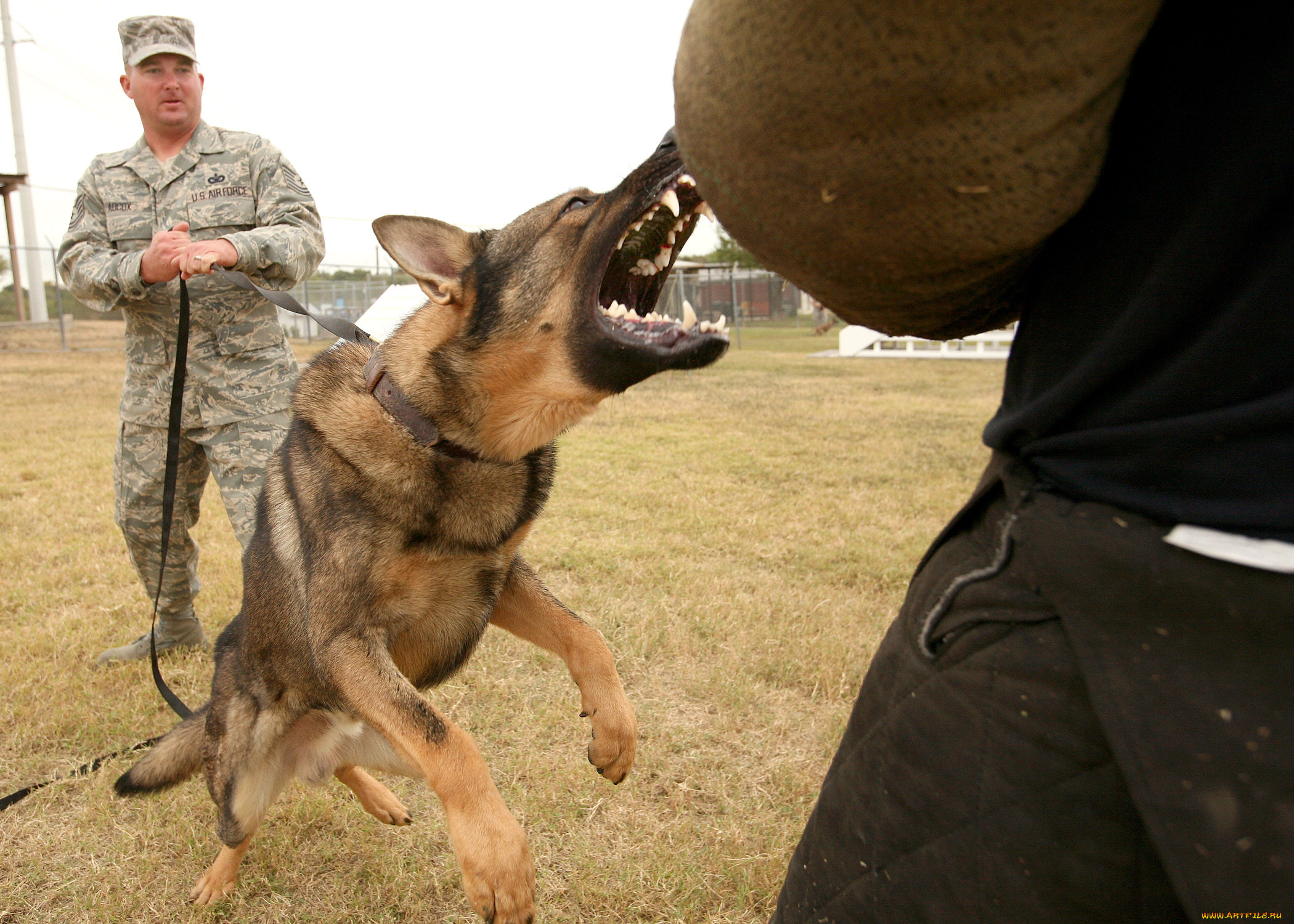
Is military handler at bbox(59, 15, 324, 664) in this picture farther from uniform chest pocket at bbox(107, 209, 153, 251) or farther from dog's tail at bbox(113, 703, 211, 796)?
dog's tail at bbox(113, 703, 211, 796)

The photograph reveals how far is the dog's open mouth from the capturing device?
2223 mm

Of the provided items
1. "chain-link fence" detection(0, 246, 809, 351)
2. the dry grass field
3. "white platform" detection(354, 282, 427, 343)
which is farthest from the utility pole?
the dry grass field

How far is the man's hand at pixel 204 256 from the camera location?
326cm

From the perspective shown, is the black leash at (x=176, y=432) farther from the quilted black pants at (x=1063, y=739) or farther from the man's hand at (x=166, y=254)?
the quilted black pants at (x=1063, y=739)

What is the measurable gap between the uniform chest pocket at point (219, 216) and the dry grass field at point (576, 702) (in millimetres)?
2169

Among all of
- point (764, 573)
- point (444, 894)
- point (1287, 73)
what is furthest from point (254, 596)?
point (764, 573)

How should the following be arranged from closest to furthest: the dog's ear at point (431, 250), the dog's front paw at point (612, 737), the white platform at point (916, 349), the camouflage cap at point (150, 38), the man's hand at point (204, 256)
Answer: the dog's front paw at point (612, 737) < the dog's ear at point (431, 250) < the man's hand at point (204, 256) < the camouflage cap at point (150, 38) < the white platform at point (916, 349)

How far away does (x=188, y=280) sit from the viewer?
12.5 feet

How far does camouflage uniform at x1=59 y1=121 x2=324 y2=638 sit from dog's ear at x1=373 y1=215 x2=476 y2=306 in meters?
1.49

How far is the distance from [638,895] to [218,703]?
1575 millimetres

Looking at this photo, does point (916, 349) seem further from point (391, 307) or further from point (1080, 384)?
point (1080, 384)

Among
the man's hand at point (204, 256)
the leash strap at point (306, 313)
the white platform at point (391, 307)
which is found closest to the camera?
the leash strap at point (306, 313)

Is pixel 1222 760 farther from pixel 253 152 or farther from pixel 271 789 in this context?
pixel 253 152

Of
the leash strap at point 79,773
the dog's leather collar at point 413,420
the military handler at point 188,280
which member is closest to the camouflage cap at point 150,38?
the military handler at point 188,280
